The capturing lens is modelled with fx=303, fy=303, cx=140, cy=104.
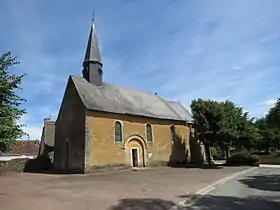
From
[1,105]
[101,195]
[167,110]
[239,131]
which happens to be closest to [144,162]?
[167,110]

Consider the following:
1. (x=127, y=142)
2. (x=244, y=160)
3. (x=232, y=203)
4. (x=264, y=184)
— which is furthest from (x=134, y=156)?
(x=232, y=203)

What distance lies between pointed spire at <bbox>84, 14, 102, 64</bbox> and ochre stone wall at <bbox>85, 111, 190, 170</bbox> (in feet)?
27.0

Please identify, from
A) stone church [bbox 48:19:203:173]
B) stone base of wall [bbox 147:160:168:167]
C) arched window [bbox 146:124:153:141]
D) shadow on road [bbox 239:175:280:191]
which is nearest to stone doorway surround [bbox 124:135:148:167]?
stone church [bbox 48:19:203:173]

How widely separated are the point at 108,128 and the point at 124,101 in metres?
5.75

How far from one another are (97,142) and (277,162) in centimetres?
3447

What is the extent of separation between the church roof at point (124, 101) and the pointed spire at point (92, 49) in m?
3.00

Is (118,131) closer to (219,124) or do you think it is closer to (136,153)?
(136,153)

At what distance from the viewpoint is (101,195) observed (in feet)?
47.9

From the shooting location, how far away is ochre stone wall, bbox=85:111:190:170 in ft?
106

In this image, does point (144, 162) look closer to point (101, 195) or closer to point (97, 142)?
point (97, 142)

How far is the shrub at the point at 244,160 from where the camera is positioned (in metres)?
42.8

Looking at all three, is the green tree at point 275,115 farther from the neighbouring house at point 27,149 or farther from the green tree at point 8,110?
the neighbouring house at point 27,149

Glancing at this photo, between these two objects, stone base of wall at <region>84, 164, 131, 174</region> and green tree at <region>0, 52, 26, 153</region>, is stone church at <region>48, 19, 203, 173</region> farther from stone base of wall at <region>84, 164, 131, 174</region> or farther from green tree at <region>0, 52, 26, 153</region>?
green tree at <region>0, 52, 26, 153</region>

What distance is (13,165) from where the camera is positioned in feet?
116
